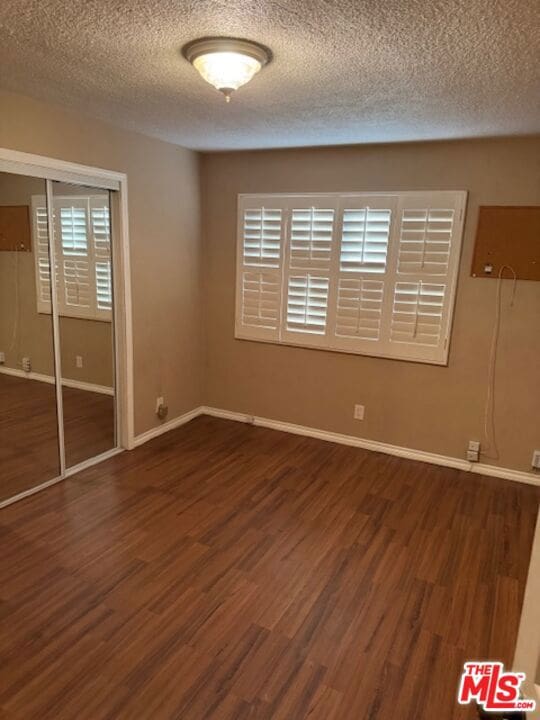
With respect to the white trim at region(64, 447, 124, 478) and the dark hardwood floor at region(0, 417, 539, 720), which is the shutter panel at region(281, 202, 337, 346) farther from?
the white trim at region(64, 447, 124, 478)

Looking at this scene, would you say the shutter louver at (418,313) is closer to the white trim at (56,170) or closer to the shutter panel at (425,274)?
the shutter panel at (425,274)

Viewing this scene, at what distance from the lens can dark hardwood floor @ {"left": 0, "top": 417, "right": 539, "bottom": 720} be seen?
1.81m

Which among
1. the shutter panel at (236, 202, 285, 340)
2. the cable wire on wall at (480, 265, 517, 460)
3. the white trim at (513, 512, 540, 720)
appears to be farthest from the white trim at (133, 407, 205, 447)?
the white trim at (513, 512, 540, 720)

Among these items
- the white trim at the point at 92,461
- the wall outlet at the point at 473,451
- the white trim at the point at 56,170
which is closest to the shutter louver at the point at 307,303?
the wall outlet at the point at 473,451

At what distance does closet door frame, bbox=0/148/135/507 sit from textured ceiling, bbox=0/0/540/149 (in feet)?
1.22

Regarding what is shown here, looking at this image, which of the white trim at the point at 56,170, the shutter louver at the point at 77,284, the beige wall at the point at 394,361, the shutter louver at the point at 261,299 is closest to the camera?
the white trim at the point at 56,170

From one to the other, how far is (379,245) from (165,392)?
2.23m

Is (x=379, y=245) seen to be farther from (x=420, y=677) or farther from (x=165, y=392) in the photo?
(x=420, y=677)

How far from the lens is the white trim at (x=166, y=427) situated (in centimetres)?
403

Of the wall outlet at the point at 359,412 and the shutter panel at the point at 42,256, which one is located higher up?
the shutter panel at the point at 42,256

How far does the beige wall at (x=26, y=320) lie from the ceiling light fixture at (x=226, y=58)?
1.47 metres

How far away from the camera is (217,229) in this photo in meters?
4.40

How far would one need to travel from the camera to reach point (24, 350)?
10.4 feet

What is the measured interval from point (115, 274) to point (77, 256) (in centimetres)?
32
